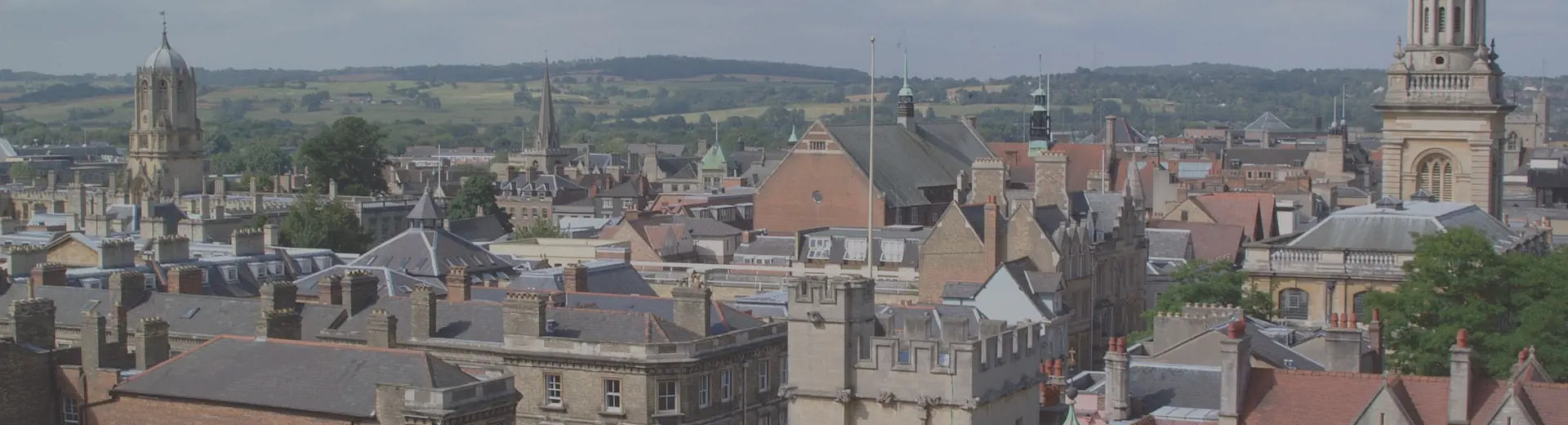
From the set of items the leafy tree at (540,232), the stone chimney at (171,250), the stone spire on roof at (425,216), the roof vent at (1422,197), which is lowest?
the leafy tree at (540,232)

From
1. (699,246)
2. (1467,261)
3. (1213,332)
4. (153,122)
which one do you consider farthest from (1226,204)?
(153,122)

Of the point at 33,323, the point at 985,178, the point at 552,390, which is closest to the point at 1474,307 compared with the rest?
the point at 552,390

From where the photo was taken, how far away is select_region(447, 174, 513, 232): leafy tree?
15550 centimetres

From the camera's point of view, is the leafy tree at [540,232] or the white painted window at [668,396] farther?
the leafy tree at [540,232]

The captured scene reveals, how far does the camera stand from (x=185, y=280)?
69.1m

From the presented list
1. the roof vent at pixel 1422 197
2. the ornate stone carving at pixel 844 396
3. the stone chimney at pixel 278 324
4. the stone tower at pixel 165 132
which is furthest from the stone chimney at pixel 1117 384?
the stone tower at pixel 165 132

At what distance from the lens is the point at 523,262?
91312 millimetres

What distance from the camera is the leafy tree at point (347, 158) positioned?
Answer: 17250 cm

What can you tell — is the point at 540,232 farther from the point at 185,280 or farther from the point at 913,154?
the point at 185,280

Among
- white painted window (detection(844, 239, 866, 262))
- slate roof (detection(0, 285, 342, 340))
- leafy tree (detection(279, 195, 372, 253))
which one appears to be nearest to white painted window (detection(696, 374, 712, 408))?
slate roof (detection(0, 285, 342, 340))

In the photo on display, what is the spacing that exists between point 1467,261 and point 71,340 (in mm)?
37756

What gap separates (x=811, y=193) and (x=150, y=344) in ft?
195

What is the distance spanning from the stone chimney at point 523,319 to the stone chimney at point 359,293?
247 inches

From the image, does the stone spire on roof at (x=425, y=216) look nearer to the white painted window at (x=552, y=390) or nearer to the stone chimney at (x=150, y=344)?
the white painted window at (x=552, y=390)
